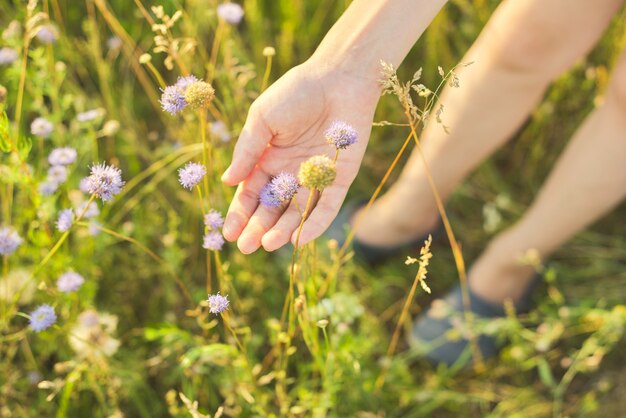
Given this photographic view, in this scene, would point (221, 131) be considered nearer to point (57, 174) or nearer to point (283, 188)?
point (57, 174)

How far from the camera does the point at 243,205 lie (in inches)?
38.8

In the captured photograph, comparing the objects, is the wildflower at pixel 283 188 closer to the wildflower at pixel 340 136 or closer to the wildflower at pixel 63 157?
the wildflower at pixel 340 136

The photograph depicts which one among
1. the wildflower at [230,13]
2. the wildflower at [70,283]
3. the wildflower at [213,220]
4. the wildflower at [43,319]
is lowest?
the wildflower at [43,319]

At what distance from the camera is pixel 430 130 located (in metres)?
1.53

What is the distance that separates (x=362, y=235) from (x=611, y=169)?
63 centimetres

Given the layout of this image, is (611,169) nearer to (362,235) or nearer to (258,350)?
(362,235)

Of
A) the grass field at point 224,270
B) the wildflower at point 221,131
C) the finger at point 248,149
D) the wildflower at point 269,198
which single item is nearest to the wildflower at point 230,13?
the grass field at point 224,270

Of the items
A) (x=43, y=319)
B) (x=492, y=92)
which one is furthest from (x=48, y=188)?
(x=492, y=92)

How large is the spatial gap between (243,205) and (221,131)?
0.40 metres

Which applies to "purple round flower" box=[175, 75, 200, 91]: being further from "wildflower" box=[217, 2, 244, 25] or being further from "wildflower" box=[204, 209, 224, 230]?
"wildflower" box=[217, 2, 244, 25]

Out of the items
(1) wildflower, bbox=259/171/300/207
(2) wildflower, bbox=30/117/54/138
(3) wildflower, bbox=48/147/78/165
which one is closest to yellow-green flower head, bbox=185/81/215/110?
(1) wildflower, bbox=259/171/300/207

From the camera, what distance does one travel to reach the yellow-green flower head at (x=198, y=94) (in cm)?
87

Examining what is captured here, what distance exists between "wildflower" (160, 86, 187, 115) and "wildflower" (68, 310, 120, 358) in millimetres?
505

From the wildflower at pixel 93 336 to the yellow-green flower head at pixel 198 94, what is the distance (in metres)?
0.55
